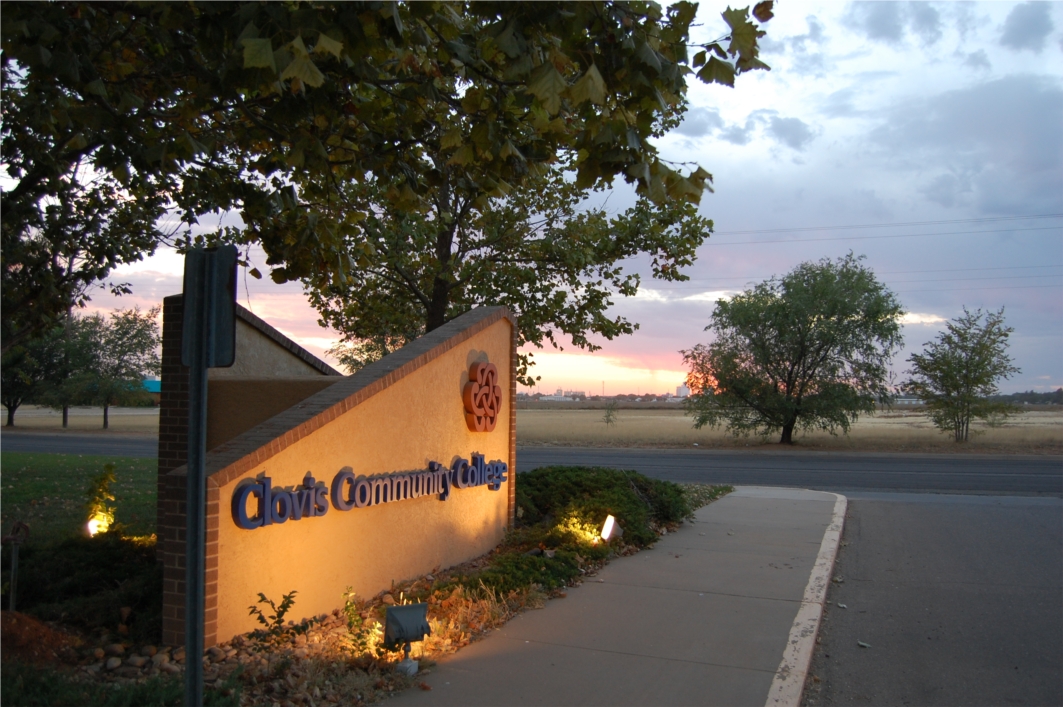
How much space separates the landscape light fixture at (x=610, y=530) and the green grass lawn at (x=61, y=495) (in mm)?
4967

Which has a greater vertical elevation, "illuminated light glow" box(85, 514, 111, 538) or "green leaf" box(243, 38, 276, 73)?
"green leaf" box(243, 38, 276, 73)

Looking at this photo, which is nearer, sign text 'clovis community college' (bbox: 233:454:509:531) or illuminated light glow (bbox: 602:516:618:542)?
sign text 'clovis community college' (bbox: 233:454:509:531)

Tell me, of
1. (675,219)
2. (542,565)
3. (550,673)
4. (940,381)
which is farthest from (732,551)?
(940,381)

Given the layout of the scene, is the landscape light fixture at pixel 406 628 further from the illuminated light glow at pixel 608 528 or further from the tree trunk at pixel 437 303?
the tree trunk at pixel 437 303

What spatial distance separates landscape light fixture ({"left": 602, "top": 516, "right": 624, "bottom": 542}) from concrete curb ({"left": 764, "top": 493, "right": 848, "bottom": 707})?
2.20m

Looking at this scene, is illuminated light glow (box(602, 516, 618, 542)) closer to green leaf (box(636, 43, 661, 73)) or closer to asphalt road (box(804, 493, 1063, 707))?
asphalt road (box(804, 493, 1063, 707))

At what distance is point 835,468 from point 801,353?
972 cm

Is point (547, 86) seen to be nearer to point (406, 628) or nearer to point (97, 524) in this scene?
point (406, 628)

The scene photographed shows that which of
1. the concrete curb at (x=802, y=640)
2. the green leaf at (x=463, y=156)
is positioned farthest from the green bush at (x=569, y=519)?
the green leaf at (x=463, y=156)

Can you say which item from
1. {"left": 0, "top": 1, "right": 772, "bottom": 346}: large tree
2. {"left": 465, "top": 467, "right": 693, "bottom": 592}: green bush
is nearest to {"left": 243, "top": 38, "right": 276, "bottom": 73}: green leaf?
{"left": 0, "top": 1, "right": 772, "bottom": 346}: large tree

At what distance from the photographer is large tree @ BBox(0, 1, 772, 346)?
4801 mm

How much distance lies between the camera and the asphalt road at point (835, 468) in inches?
732

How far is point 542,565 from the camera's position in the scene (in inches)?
307

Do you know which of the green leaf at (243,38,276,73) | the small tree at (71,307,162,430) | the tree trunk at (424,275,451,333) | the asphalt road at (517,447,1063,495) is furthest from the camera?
the small tree at (71,307,162,430)
